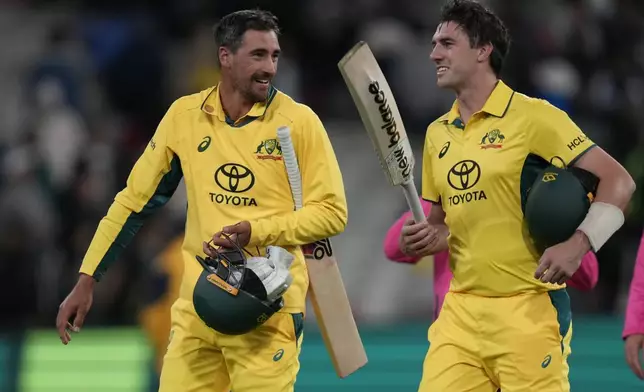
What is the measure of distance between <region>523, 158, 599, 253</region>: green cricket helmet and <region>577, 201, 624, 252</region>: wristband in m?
0.06

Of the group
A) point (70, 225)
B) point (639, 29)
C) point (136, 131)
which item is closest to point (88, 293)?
point (70, 225)

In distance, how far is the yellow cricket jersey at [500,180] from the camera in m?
5.90

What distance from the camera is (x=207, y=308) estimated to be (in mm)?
5875

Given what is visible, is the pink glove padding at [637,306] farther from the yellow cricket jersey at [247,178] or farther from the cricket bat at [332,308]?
the yellow cricket jersey at [247,178]

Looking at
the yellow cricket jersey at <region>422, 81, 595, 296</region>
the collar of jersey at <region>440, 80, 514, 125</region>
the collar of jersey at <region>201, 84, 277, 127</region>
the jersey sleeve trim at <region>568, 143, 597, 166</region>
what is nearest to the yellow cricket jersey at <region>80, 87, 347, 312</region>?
the collar of jersey at <region>201, 84, 277, 127</region>

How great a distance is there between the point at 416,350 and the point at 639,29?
4271mm

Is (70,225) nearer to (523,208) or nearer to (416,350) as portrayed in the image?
(416,350)

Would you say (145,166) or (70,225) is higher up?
(145,166)

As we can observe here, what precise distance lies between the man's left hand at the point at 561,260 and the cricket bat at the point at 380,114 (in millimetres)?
673

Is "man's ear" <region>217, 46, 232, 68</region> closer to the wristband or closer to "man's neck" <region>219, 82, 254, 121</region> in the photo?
"man's neck" <region>219, 82, 254, 121</region>

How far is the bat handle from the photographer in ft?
19.8

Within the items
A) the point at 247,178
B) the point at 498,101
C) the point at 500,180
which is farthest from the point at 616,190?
the point at 247,178

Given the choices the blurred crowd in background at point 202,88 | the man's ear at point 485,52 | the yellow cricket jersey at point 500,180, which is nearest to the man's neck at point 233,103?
the yellow cricket jersey at point 500,180

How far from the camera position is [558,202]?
5699mm
